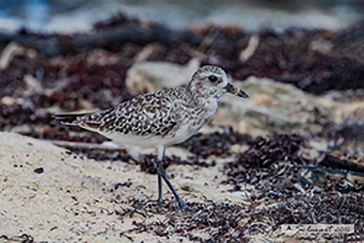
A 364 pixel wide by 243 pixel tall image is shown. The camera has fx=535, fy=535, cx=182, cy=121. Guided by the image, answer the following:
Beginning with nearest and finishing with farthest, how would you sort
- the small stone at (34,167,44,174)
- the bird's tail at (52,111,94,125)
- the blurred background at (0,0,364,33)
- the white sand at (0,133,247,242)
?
the white sand at (0,133,247,242) < the small stone at (34,167,44,174) < the bird's tail at (52,111,94,125) < the blurred background at (0,0,364,33)

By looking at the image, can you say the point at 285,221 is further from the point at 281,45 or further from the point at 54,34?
the point at 54,34

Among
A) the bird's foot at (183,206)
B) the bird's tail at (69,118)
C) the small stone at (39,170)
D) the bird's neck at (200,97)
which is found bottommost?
the bird's foot at (183,206)

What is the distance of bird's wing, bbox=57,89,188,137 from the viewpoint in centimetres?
498

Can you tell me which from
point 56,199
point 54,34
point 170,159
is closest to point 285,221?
point 56,199

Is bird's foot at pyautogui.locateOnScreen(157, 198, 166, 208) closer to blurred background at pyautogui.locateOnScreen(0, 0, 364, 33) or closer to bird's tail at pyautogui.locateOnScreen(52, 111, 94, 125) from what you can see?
bird's tail at pyautogui.locateOnScreen(52, 111, 94, 125)

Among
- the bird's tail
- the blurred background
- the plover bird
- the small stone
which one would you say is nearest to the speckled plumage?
the plover bird

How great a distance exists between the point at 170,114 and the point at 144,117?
0.85 feet

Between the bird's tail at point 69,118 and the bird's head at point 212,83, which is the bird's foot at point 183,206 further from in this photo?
the bird's tail at point 69,118

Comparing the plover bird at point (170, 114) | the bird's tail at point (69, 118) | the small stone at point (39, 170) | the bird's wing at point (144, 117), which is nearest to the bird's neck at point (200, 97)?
the plover bird at point (170, 114)

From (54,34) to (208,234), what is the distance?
10.5 m

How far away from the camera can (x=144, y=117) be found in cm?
505

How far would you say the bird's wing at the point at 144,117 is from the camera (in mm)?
4980

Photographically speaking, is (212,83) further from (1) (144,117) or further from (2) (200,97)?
(1) (144,117)

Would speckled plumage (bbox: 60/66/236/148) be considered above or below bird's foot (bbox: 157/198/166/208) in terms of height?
above
